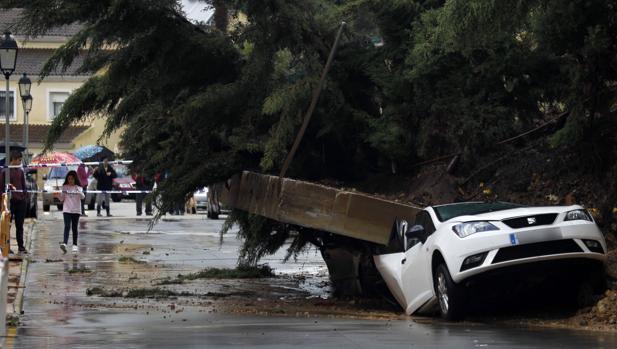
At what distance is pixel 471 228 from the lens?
13344 millimetres

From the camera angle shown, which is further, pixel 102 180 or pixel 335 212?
pixel 102 180

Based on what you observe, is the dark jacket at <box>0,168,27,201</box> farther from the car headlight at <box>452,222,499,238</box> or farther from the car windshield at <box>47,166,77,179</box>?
the car windshield at <box>47,166,77,179</box>

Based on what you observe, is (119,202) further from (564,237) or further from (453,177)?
(564,237)

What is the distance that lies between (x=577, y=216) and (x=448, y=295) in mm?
1571

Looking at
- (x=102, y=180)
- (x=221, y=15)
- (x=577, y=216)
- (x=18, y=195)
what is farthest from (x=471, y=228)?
(x=102, y=180)

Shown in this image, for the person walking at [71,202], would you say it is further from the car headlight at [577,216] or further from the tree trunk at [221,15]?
the car headlight at [577,216]

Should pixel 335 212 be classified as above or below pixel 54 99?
below

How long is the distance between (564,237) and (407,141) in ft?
17.0

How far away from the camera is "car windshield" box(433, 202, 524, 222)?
1414 centimetres

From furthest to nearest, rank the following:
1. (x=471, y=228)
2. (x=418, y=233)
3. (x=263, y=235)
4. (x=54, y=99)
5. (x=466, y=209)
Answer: (x=54, y=99)
(x=263, y=235)
(x=466, y=209)
(x=418, y=233)
(x=471, y=228)

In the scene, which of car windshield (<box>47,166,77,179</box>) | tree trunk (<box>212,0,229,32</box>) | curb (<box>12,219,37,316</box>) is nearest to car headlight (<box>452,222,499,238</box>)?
curb (<box>12,219,37,316</box>)

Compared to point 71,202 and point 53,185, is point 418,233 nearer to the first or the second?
point 71,202

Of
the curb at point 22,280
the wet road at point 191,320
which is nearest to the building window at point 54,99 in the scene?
the curb at point 22,280

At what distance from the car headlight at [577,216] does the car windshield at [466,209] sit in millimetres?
926
